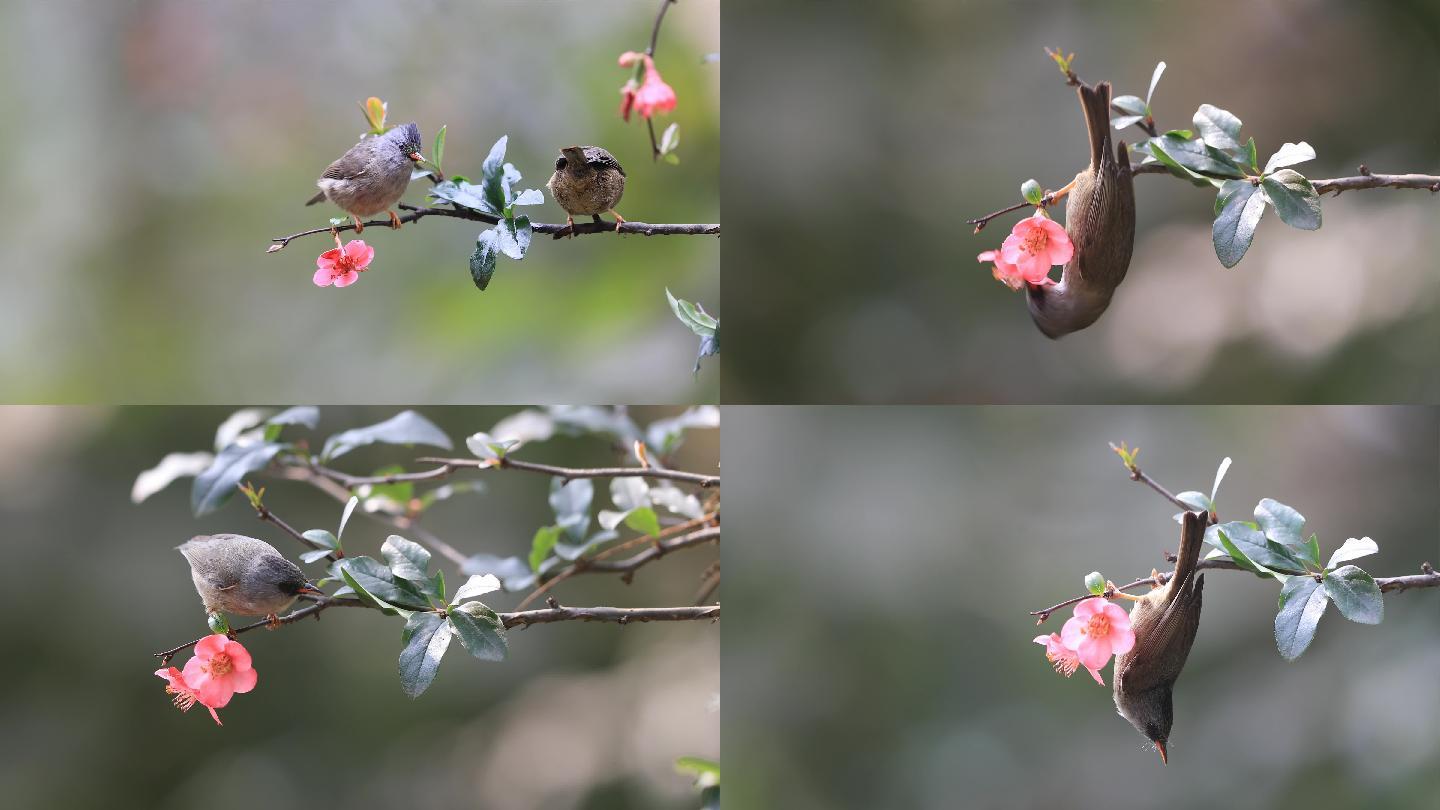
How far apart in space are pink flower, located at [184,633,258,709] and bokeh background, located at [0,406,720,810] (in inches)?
20.4

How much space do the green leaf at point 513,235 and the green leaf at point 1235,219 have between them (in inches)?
14.7

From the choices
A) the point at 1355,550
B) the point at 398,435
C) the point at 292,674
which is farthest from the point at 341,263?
the point at 292,674

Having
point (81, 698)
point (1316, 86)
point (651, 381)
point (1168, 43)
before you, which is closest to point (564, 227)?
point (651, 381)

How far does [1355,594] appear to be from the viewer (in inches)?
20.5

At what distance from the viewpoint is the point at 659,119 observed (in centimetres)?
80

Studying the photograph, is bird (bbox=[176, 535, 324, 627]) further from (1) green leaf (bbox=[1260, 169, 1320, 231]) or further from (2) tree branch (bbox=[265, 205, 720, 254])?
(1) green leaf (bbox=[1260, 169, 1320, 231])

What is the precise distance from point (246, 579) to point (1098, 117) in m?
0.53

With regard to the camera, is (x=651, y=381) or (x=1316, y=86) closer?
(x=1316, y=86)

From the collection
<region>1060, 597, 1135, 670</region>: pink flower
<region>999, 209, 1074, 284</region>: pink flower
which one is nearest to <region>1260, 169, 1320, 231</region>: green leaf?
<region>999, 209, 1074, 284</region>: pink flower

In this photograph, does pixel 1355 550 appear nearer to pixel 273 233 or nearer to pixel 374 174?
pixel 374 174

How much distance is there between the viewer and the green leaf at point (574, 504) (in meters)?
0.74

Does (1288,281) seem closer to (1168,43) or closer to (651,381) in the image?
(1168,43)

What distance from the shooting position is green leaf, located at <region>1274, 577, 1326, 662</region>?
502mm

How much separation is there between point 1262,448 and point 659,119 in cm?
63
